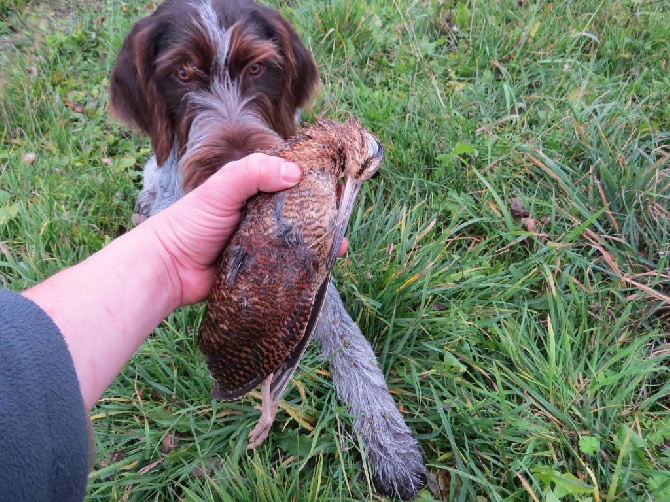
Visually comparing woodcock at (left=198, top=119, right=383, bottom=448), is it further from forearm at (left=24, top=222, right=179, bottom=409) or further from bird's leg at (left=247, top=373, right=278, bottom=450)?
forearm at (left=24, top=222, right=179, bottom=409)

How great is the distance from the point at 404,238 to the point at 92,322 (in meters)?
1.77

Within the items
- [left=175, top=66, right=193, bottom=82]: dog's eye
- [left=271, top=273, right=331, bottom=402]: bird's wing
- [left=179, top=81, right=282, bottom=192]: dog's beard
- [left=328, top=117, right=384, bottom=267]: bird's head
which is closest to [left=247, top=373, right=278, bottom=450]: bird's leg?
[left=271, top=273, right=331, bottom=402]: bird's wing

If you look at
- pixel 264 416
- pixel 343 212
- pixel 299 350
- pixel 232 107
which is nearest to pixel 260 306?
pixel 299 350

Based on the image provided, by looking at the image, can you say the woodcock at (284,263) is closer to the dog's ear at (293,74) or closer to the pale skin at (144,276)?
the pale skin at (144,276)

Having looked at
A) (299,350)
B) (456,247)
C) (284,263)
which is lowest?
(456,247)

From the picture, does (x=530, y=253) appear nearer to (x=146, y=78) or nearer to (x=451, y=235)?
(x=451, y=235)

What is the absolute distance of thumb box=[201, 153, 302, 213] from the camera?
70.9 inches

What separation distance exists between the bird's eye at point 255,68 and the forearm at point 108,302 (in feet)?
4.29

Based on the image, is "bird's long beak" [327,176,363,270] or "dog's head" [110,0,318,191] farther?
"dog's head" [110,0,318,191]

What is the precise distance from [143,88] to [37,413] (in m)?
2.31

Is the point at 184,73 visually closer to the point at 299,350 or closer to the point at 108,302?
the point at 108,302

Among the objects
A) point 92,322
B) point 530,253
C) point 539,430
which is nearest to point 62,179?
point 92,322

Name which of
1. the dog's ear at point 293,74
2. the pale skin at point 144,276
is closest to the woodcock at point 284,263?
the pale skin at point 144,276

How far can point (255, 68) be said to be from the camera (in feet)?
10.5
